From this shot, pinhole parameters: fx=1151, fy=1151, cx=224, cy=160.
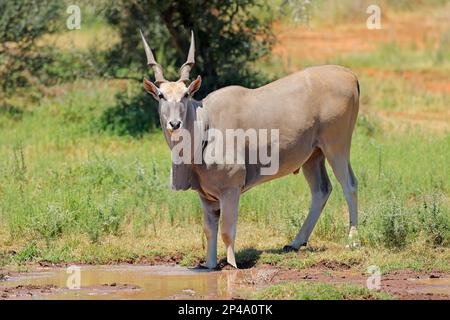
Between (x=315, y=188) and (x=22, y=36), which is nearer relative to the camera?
(x=315, y=188)

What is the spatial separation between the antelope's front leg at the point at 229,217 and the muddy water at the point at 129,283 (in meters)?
0.20

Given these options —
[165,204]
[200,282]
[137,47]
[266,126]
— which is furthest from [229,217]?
[137,47]

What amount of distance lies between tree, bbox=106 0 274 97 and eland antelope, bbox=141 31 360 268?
20.1 feet

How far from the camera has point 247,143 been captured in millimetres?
10555

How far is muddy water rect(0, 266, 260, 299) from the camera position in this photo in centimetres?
934

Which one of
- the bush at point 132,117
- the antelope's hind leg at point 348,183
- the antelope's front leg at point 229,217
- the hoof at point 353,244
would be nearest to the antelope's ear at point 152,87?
the antelope's front leg at point 229,217

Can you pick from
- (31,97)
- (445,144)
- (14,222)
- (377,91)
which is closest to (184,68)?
(14,222)

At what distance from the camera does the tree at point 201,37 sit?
17250mm

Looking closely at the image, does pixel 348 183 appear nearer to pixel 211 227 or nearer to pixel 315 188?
pixel 315 188

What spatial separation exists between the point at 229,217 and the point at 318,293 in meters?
1.67

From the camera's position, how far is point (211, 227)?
10500mm

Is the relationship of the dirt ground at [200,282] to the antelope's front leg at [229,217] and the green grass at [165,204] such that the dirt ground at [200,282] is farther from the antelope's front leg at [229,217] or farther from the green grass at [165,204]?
the green grass at [165,204]
